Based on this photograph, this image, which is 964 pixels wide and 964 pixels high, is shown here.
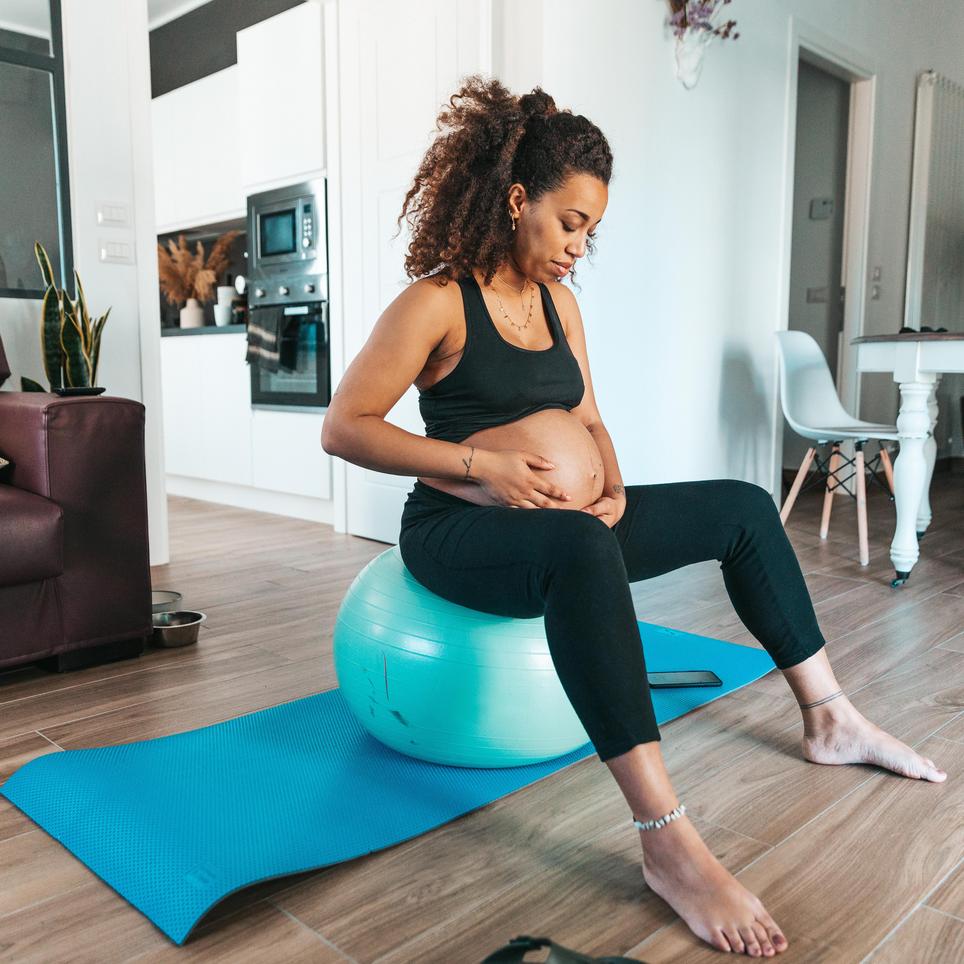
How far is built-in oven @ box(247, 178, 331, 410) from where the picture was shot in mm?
3738

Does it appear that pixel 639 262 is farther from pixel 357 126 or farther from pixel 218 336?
pixel 218 336

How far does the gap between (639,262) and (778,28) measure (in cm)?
140

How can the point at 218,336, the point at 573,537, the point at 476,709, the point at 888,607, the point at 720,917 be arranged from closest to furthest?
the point at 720,917 → the point at 573,537 → the point at 476,709 → the point at 888,607 → the point at 218,336

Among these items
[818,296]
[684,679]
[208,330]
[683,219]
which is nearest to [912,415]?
[683,219]

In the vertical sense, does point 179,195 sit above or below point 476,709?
above

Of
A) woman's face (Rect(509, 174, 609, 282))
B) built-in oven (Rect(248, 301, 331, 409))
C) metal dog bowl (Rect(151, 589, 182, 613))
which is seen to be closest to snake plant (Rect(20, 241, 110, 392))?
metal dog bowl (Rect(151, 589, 182, 613))

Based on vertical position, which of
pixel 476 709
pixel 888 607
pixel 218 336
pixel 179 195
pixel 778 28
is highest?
pixel 778 28

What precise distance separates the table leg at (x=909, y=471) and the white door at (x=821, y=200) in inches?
86.6

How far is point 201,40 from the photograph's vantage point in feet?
16.5

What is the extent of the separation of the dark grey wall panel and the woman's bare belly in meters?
3.84

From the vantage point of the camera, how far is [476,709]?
4.43ft

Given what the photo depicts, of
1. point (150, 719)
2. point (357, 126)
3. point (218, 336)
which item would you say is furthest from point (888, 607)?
point (218, 336)

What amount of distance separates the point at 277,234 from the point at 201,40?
1.84 metres

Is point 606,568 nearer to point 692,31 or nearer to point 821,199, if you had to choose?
point 692,31
